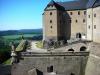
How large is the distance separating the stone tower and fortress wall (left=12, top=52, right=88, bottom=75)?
1580 cm

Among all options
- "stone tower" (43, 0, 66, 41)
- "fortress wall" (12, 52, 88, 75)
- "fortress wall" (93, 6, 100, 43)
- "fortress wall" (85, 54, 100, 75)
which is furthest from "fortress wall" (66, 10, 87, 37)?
"fortress wall" (85, 54, 100, 75)

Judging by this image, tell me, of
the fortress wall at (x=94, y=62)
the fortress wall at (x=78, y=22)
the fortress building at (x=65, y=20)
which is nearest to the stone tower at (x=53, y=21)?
the fortress building at (x=65, y=20)

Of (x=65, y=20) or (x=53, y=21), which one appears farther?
(x=65, y=20)

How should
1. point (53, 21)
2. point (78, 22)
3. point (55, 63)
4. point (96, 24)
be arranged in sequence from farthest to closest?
1. point (78, 22)
2. point (53, 21)
3. point (96, 24)
4. point (55, 63)

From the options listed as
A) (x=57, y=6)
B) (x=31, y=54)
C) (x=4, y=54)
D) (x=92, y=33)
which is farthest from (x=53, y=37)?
(x=4, y=54)

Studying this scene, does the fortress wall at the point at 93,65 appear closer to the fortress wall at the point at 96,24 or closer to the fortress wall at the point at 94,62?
the fortress wall at the point at 94,62

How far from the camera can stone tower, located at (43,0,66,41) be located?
55156mm

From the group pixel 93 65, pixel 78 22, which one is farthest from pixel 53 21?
pixel 93 65

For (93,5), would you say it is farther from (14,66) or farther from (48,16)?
(14,66)

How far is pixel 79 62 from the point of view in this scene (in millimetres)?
39438

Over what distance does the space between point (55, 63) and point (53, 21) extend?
1787 centimetres

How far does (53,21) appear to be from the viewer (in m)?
55.7

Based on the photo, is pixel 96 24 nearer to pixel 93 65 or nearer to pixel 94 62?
pixel 94 62

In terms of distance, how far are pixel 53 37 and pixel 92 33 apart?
37.1ft
